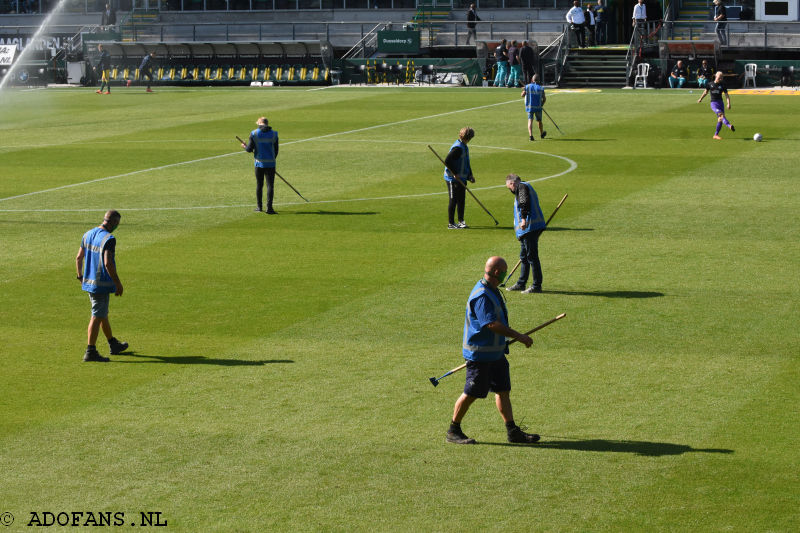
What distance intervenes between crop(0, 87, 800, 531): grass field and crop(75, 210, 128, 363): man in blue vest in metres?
0.35

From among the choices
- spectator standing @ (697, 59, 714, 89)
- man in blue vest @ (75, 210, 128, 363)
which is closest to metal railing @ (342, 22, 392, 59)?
spectator standing @ (697, 59, 714, 89)

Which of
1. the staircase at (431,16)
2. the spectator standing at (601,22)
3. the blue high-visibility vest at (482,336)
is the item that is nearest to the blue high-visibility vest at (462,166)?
the blue high-visibility vest at (482,336)

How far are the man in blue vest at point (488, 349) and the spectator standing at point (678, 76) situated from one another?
5460cm

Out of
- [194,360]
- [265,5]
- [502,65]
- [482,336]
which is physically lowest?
[194,360]

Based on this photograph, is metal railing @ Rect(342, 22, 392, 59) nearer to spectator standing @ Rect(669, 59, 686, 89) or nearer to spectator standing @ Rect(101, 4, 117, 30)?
spectator standing @ Rect(669, 59, 686, 89)

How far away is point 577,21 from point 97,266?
56.7m

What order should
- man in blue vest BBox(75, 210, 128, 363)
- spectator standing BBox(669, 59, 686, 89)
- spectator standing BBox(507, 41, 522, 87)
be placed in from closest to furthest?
man in blue vest BBox(75, 210, 128, 363) → spectator standing BBox(669, 59, 686, 89) → spectator standing BBox(507, 41, 522, 87)

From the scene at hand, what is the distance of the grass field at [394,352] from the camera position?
12.1 metres

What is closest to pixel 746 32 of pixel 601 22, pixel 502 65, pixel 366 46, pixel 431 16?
pixel 601 22

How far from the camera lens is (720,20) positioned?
67.8 m

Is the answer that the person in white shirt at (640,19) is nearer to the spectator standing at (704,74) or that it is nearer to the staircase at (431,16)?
the spectator standing at (704,74)

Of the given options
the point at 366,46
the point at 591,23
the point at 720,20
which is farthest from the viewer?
the point at 366,46

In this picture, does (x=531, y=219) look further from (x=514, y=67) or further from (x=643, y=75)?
(x=514, y=67)

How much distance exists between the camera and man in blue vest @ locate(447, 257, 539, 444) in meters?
13.2
